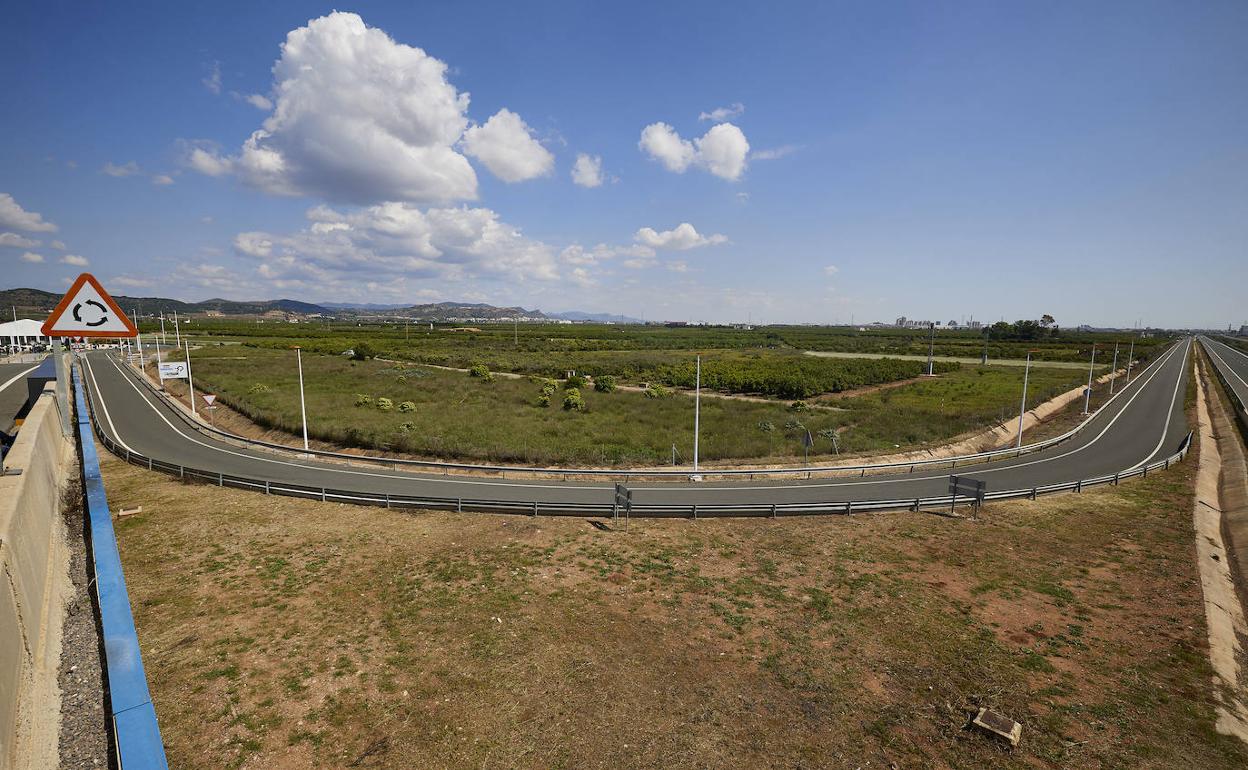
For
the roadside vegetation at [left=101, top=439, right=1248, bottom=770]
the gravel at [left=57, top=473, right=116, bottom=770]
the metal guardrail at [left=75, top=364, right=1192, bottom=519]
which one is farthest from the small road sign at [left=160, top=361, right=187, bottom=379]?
the gravel at [left=57, top=473, right=116, bottom=770]

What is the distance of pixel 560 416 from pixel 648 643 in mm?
32999

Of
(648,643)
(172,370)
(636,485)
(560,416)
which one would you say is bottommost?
(636,485)

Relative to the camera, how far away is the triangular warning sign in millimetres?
8766

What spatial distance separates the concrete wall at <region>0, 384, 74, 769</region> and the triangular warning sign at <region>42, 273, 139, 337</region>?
2422 mm

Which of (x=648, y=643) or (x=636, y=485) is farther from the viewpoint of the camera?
(x=636, y=485)

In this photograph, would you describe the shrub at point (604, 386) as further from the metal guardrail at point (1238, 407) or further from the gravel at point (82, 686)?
the metal guardrail at point (1238, 407)

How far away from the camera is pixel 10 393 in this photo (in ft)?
106

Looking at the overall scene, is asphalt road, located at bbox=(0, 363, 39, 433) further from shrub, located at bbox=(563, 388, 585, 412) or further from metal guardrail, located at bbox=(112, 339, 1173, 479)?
shrub, located at bbox=(563, 388, 585, 412)

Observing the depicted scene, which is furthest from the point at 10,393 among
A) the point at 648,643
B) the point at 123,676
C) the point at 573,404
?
the point at 648,643

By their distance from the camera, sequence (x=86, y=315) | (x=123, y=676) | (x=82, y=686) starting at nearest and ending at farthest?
(x=123, y=676) < (x=82, y=686) < (x=86, y=315)

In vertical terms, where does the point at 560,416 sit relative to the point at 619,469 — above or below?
above

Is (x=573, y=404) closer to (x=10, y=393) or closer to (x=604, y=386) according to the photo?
(x=604, y=386)

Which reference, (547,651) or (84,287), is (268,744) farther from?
(84,287)

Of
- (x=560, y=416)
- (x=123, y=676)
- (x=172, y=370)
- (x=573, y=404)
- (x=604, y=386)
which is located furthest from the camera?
(x=604, y=386)
